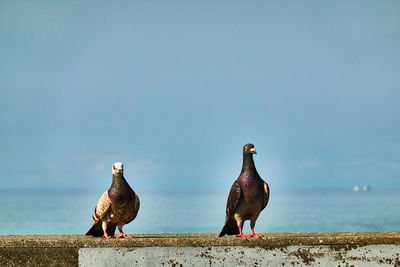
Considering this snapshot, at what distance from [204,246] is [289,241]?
118 cm

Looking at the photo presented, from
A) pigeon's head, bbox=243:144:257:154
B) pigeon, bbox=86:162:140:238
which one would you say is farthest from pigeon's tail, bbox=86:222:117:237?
pigeon's head, bbox=243:144:257:154

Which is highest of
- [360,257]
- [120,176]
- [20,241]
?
[120,176]

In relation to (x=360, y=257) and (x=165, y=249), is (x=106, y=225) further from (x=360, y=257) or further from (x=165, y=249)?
(x=360, y=257)

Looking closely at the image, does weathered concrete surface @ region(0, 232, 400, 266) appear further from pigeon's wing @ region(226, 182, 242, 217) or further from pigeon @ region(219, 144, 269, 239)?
pigeon's wing @ region(226, 182, 242, 217)

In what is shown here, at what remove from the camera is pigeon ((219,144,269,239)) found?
25.1 ft

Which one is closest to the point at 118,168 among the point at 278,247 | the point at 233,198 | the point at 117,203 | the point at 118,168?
the point at 118,168

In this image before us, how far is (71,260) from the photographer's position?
24.9 ft

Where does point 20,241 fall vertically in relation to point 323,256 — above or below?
above

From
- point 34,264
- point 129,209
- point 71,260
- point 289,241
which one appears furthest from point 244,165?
point 34,264

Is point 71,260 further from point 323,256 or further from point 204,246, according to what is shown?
point 323,256

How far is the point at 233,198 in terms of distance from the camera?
7.66m

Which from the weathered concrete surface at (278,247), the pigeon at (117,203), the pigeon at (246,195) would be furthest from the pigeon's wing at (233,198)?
the pigeon at (117,203)

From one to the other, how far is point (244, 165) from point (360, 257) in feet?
6.73

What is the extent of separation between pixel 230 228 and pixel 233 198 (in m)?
0.60
